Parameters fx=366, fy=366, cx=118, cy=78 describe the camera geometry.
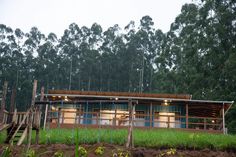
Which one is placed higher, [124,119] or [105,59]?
[105,59]

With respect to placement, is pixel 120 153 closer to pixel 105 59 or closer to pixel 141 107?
pixel 141 107

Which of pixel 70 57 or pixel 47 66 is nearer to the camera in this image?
pixel 47 66

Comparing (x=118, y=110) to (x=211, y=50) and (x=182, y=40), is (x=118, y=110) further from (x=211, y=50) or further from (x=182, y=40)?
(x=182, y=40)

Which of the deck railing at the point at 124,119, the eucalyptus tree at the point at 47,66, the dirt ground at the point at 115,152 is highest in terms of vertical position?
the eucalyptus tree at the point at 47,66

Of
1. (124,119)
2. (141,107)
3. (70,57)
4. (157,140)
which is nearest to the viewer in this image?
(157,140)

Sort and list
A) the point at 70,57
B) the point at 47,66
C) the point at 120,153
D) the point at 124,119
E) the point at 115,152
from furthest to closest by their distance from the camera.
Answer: the point at 70,57 < the point at 47,66 < the point at 124,119 < the point at 115,152 < the point at 120,153

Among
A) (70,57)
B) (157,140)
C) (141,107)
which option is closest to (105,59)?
(70,57)

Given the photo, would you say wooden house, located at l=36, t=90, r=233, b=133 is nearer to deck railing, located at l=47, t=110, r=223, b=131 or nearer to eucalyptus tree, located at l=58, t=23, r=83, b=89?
deck railing, located at l=47, t=110, r=223, b=131

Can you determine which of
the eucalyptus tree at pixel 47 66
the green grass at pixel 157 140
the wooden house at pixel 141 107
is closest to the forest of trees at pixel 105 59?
the eucalyptus tree at pixel 47 66

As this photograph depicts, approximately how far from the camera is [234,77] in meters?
35.0

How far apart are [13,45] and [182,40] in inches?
1311

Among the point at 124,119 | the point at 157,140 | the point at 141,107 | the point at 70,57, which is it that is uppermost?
the point at 70,57

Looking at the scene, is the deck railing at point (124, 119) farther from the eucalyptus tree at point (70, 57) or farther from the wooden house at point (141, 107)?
the eucalyptus tree at point (70, 57)

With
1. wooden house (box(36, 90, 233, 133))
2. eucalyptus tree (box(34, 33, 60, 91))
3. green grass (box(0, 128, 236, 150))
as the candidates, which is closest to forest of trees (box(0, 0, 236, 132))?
eucalyptus tree (box(34, 33, 60, 91))
